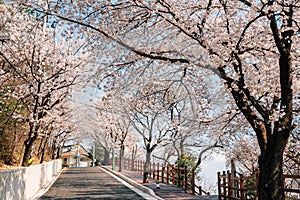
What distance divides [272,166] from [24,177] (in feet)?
25.7

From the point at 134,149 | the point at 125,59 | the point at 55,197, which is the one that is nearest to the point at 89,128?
the point at 134,149

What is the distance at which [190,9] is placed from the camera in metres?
7.76

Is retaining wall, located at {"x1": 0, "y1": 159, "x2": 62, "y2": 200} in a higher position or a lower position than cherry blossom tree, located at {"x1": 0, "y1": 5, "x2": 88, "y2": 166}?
lower

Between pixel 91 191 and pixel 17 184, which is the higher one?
pixel 17 184

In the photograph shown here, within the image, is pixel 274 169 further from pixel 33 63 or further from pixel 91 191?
pixel 33 63

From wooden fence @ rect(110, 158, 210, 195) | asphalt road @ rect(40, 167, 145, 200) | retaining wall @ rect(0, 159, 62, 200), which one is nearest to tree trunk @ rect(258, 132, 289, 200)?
retaining wall @ rect(0, 159, 62, 200)

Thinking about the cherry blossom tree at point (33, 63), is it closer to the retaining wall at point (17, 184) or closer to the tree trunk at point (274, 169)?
the retaining wall at point (17, 184)

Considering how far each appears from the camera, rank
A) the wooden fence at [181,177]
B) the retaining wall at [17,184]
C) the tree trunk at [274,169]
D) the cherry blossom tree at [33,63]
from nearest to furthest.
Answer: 1. the tree trunk at [274,169]
2. the retaining wall at [17,184]
3. the cherry blossom tree at [33,63]
4. the wooden fence at [181,177]

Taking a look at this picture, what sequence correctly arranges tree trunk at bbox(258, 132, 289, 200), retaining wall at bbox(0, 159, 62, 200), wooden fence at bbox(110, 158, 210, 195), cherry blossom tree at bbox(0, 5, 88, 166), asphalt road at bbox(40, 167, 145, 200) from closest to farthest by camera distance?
tree trunk at bbox(258, 132, 289, 200) → retaining wall at bbox(0, 159, 62, 200) → cherry blossom tree at bbox(0, 5, 88, 166) → asphalt road at bbox(40, 167, 145, 200) → wooden fence at bbox(110, 158, 210, 195)

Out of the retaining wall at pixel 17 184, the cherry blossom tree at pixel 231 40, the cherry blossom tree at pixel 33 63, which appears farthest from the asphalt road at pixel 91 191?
the cherry blossom tree at pixel 231 40

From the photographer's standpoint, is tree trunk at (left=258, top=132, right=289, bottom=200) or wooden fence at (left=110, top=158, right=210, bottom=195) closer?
tree trunk at (left=258, top=132, right=289, bottom=200)

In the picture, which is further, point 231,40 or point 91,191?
point 91,191

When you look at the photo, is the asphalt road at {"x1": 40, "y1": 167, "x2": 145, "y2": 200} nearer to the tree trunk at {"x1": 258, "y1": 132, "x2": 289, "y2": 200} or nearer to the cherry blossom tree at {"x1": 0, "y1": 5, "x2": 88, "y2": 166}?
the cherry blossom tree at {"x1": 0, "y1": 5, "x2": 88, "y2": 166}

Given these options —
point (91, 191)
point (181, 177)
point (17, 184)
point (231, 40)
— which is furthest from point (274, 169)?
point (181, 177)
